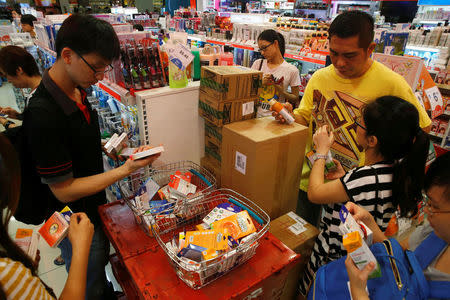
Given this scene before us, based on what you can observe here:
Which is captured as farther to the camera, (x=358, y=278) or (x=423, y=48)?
(x=423, y=48)

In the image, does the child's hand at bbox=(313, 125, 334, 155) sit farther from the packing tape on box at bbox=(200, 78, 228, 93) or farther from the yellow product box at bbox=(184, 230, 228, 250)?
the yellow product box at bbox=(184, 230, 228, 250)

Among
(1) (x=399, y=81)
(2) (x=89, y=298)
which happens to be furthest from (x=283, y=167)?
(2) (x=89, y=298)

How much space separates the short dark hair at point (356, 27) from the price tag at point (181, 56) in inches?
37.9

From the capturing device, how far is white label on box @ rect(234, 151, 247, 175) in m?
1.68

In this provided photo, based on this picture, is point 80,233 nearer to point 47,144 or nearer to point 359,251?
point 47,144

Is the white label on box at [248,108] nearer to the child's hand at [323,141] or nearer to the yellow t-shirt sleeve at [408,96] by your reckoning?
the child's hand at [323,141]

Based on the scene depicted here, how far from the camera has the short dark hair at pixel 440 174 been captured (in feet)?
3.24

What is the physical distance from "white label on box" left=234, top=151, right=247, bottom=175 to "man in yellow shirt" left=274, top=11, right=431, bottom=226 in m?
0.39

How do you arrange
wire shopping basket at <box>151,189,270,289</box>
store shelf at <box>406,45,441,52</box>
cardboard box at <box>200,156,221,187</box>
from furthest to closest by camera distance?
store shelf at <box>406,45,441,52</box> → cardboard box at <box>200,156,221,187</box> → wire shopping basket at <box>151,189,270,289</box>

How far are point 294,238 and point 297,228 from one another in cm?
9

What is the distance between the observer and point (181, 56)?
5.68 ft

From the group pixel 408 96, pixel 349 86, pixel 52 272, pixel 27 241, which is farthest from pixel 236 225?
pixel 52 272

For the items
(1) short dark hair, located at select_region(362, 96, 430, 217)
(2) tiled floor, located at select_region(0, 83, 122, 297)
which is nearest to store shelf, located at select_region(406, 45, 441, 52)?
(1) short dark hair, located at select_region(362, 96, 430, 217)

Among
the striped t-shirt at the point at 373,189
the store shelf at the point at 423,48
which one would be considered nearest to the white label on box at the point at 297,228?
the striped t-shirt at the point at 373,189
